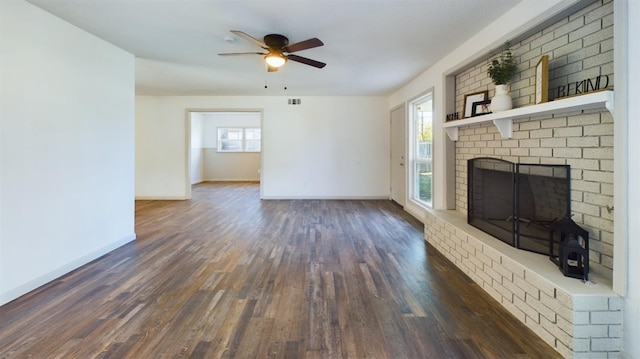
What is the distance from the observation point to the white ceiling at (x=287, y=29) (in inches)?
103

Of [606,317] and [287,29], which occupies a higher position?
[287,29]

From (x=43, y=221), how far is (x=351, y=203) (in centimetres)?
515

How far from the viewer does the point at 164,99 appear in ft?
23.1

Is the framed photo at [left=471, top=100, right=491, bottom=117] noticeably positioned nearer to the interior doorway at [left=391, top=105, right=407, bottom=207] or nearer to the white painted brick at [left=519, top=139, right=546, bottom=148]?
the white painted brick at [left=519, top=139, right=546, bottom=148]

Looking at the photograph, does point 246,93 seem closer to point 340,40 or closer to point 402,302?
point 340,40

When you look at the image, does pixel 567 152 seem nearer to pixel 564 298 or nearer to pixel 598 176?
pixel 598 176

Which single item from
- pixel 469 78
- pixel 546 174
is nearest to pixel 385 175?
pixel 469 78

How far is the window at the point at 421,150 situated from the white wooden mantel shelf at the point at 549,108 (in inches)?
65.7

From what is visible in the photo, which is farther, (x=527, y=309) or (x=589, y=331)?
(x=527, y=309)

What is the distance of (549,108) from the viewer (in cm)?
203

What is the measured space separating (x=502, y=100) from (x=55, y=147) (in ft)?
13.4

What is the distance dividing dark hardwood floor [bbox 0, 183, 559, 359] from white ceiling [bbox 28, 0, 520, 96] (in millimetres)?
2425

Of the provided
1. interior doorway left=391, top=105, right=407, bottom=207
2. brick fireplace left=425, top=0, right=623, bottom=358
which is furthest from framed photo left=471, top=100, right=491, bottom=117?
interior doorway left=391, top=105, right=407, bottom=207

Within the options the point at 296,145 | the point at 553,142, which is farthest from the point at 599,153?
the point at 296,145
